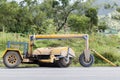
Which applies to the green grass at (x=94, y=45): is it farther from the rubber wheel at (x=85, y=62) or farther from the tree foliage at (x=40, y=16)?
the tree foliage at (x=40, y=16)

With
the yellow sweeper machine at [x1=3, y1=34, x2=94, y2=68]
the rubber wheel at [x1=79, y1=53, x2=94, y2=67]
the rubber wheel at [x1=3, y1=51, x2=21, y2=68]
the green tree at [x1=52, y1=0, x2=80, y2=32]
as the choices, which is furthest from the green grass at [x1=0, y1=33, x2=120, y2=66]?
the green tree at [x1=52, y1=0, x2=80, y2=32]

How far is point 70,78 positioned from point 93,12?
119ft

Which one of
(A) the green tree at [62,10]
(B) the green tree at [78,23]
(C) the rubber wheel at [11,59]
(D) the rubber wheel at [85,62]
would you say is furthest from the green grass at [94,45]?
(A) the green tree at [62,10]

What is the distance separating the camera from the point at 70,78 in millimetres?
12375

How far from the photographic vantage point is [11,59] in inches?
691

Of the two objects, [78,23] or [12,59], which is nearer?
[12,59]

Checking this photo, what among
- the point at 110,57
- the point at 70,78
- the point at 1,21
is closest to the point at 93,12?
the point at 1,21

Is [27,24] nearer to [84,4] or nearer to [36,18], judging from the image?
[36,18]

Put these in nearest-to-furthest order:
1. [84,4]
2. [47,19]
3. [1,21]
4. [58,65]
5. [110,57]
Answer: [58,65] < [110,57] < [1,21] < [47,19] < [84,4]

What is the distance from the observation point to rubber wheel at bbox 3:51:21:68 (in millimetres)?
17438

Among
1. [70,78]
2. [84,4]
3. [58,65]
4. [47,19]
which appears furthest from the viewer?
[84,4]

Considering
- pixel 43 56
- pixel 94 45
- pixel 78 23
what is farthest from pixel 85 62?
pixel 78 23

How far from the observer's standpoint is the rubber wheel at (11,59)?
1744cm

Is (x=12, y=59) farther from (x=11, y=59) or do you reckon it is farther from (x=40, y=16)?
(x=40, y=16)
